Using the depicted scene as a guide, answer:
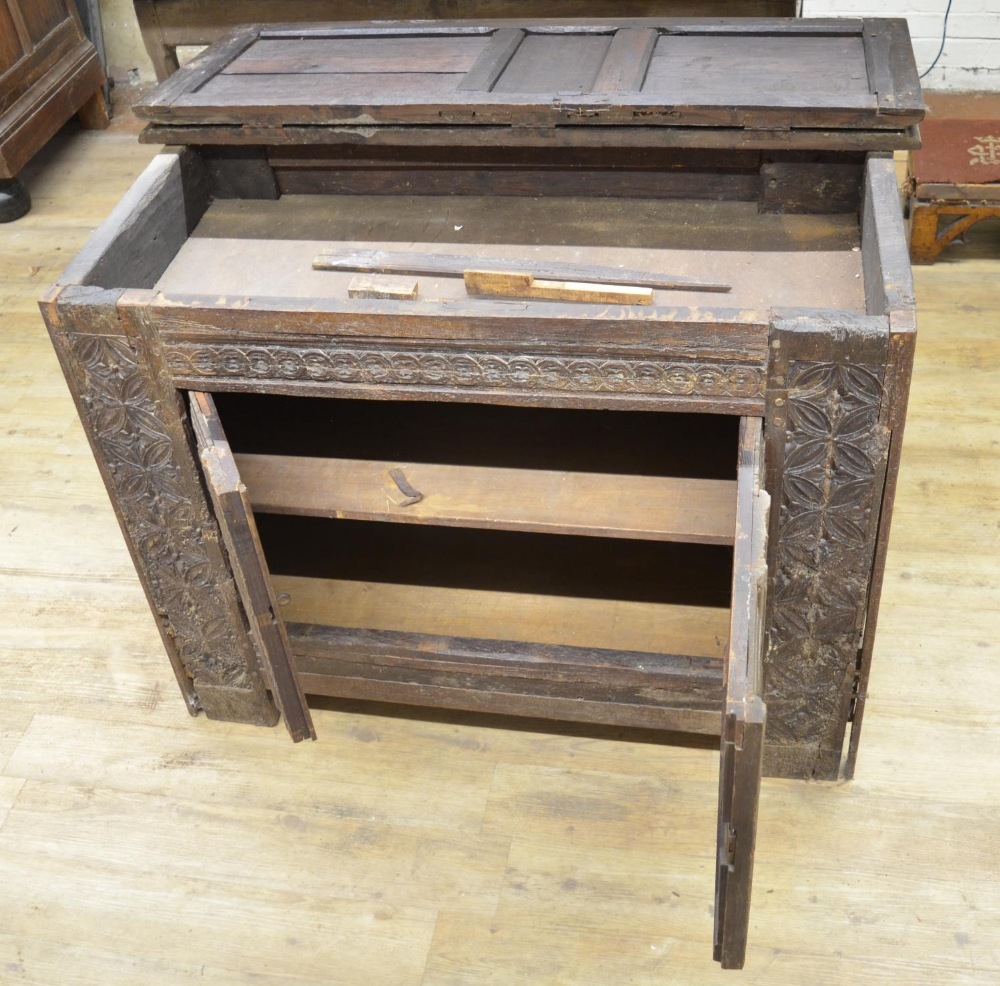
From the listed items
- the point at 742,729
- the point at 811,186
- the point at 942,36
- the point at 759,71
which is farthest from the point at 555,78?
the point at 942,36

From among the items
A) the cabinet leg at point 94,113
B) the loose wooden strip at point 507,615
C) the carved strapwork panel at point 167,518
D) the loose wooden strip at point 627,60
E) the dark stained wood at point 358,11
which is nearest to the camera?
the carved strapwork panel at point 167,518

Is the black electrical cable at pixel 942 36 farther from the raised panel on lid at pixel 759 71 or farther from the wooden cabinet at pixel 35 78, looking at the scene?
the wooden cabinet at pixel 35 78

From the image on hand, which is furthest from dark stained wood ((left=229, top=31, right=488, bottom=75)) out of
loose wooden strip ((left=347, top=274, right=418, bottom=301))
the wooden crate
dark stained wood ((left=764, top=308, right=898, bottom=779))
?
the wooden crate

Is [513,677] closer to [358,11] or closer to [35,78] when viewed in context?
[358,11]

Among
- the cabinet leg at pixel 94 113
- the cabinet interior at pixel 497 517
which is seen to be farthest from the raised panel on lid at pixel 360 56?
the cabinet leg at pixel 94 113

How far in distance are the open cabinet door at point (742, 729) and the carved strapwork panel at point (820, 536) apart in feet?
0.33

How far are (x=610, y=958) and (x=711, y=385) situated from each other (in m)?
0.91

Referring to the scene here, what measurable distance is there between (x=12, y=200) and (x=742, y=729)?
3374 millimetres

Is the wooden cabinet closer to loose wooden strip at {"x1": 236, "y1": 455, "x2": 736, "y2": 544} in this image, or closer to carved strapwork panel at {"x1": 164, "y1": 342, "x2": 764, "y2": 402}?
loose wooden strip at {"x1": 236, "y1": 455, "x2": 736, "y2": 544}

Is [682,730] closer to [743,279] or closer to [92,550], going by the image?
[743,279]

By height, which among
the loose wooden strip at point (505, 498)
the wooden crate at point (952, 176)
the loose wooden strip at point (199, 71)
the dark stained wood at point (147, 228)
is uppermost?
the loose wooden strip at point (199, 71)

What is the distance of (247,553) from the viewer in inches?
68.6

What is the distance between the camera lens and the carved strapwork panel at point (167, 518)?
1.86 meters

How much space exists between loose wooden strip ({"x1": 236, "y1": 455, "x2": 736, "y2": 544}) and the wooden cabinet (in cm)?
227
